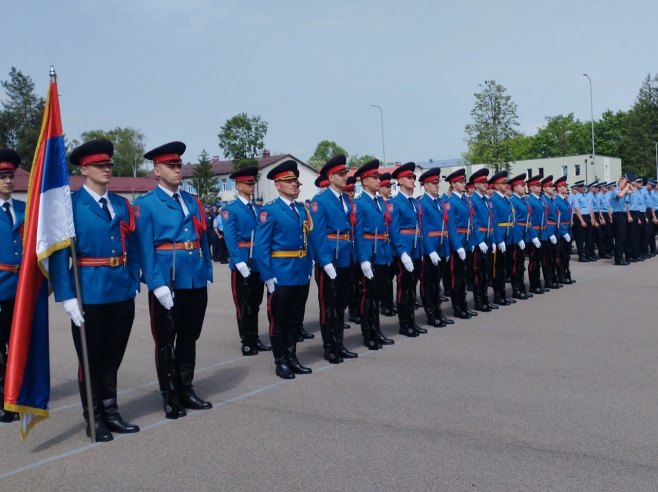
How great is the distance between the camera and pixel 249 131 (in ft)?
232

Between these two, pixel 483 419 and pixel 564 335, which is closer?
pixel 483 419

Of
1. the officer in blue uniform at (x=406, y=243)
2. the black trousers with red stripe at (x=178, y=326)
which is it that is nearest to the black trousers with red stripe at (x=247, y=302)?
the officer in blue uniform at (x=406, y=243)

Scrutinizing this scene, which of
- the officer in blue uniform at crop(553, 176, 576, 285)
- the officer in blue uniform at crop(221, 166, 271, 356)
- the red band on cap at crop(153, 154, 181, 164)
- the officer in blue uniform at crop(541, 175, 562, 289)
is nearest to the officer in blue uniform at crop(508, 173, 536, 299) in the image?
the officer in blue uniform at crop(541, 175, 562, 289)

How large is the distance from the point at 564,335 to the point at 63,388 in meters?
5.43

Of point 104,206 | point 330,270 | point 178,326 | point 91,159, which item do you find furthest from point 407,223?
point 91,159

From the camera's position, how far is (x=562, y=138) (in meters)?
101

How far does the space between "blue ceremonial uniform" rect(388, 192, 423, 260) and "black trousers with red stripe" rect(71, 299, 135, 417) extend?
151 inches

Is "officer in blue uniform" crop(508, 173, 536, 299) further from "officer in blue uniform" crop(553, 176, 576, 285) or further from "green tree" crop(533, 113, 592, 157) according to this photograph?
"green tree" crop(533, 113, 592, 157)

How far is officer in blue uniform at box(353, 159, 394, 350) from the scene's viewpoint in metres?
7.57

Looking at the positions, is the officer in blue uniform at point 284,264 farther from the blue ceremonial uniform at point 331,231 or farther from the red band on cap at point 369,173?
the red band on cap at point 369,173

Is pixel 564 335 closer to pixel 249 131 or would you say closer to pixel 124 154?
pixel 249 131

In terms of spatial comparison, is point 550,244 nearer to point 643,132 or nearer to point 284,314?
point 284,314

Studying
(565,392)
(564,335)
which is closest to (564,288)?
(564,335)

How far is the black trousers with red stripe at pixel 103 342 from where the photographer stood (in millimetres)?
4961
